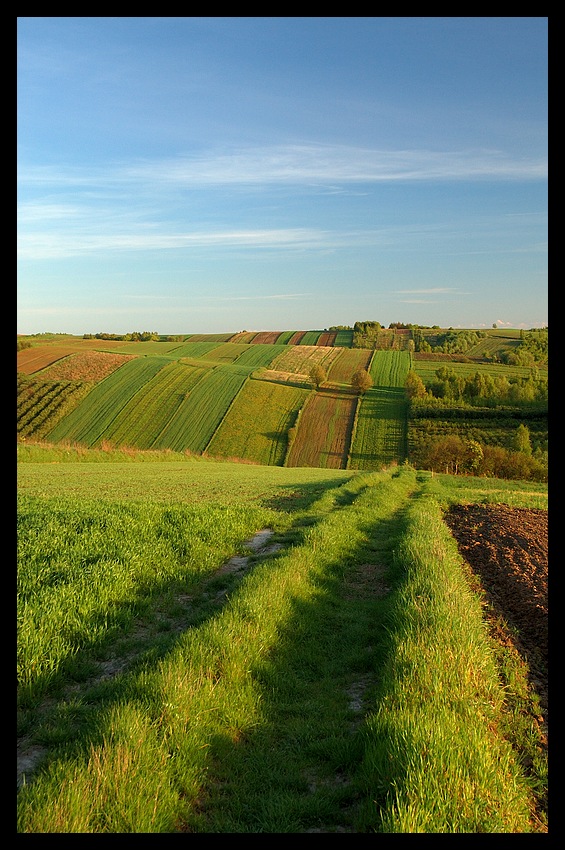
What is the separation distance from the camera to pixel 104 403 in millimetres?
75125

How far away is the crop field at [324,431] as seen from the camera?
2621 inches

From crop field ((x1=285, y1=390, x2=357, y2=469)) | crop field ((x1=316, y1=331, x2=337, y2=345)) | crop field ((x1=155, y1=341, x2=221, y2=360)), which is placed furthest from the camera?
crop field ((x1=316, y1=331, x2=337, y2=345))

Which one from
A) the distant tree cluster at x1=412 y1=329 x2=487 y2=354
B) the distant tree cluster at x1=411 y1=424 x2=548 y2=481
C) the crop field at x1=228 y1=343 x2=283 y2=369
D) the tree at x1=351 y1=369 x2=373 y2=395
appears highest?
the distant tree cluster at x1=412 y1=329 x2=487 y2=354

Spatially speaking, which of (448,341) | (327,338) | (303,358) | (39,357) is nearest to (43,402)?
(39,357)

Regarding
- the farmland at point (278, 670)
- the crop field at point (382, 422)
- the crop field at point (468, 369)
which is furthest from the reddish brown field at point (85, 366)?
the farmland at point (278, 670)

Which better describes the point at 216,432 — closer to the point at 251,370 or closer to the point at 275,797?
the point at 251,370

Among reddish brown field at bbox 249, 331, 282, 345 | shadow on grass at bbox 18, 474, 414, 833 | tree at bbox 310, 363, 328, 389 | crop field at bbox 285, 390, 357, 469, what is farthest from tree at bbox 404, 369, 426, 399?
shadow on grass at bbox 18, 474, 414, 833

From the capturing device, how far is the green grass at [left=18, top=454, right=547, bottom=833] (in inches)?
167

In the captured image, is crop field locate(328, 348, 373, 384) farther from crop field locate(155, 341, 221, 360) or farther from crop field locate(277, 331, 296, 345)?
crop field locate(155, 341, 221, 360)

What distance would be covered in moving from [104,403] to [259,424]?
67.0ft

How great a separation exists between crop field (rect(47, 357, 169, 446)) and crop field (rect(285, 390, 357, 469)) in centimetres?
2302
